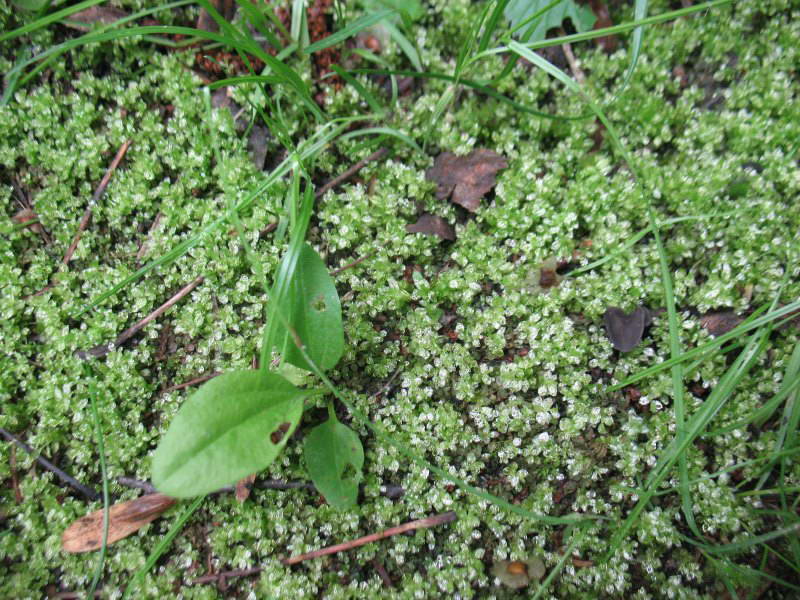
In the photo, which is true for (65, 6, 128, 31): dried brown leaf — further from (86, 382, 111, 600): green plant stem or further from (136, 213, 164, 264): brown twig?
(86, 382, 111, 600): green plant stem

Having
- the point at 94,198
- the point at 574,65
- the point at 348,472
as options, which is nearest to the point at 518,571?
the point at 348,472

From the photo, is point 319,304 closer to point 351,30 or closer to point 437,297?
point 437,297

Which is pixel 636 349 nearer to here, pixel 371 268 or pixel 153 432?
pixel 371 268

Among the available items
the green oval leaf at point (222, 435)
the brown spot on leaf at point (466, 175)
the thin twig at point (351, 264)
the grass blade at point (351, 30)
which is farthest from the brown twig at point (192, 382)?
the grass blade at point (351, 30)

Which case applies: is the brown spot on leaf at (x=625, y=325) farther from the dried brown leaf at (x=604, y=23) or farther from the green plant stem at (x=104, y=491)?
the green plant stem at (x=104, y=491)

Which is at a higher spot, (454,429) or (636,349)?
(454,429)

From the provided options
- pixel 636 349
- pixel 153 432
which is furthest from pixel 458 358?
pixel 153 432
